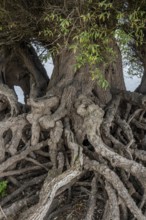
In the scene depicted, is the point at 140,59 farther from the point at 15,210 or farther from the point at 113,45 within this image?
the point at 15,210

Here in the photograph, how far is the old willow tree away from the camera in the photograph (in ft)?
13.0

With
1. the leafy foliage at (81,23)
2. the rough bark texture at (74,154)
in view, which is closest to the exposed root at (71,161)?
the rough bark texture at (74,154)

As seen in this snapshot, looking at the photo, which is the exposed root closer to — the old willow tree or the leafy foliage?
the old willow tree

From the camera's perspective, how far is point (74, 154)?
13.6ft

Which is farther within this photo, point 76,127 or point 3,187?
point 76,127

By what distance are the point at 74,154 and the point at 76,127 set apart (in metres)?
0.61

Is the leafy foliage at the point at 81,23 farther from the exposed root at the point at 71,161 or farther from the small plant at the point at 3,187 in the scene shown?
the small plant at the point at 3,187

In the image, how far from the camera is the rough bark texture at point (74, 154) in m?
3.90

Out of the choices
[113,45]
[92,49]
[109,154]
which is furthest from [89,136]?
[113,45]

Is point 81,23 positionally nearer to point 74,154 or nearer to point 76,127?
point 76,127

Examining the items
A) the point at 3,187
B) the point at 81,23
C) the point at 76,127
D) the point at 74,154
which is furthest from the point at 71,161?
the point at 81,23

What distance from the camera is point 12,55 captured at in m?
6.71

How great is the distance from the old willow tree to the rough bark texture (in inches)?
0.5

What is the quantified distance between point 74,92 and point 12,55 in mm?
2288
